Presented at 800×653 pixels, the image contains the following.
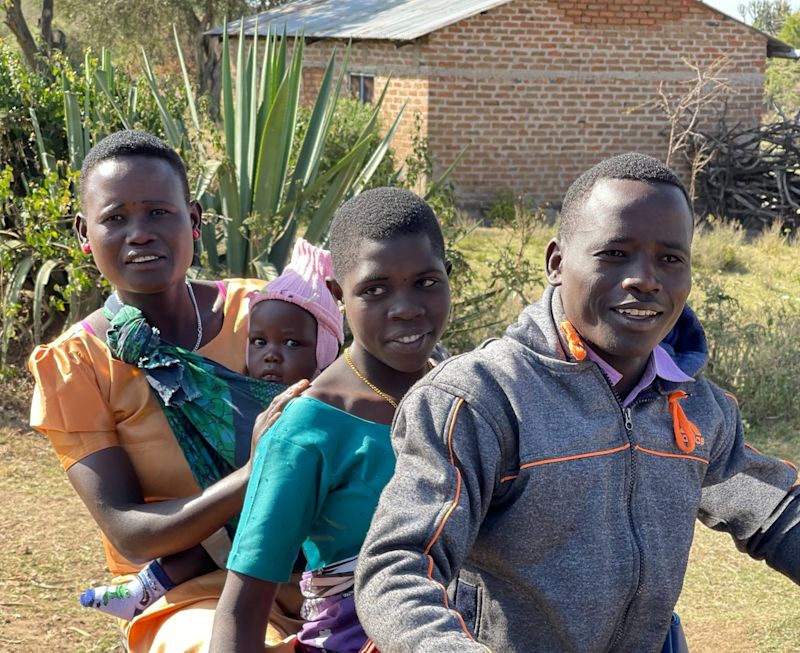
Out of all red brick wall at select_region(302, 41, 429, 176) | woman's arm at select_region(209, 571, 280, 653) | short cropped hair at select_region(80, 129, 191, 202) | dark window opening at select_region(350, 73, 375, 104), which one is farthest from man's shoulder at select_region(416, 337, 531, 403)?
dark window opening at select_region(350, 73, 375, 104)

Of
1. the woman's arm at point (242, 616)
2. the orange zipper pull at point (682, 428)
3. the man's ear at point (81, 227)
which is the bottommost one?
the woman's arm at point (242, 616)

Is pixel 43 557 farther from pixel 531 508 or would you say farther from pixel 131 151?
pixel 531 508

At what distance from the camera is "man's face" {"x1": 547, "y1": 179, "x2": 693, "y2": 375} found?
1804 mm

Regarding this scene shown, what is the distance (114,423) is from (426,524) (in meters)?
1.29

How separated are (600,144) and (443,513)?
14.1m

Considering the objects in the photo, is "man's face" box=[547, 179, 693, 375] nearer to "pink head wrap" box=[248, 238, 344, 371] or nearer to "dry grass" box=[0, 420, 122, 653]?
"pink head wrap" box=[248, 238, 344, 371]

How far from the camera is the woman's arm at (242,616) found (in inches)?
77.3

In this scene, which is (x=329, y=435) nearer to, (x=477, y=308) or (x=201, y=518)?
(x=201, y=518)

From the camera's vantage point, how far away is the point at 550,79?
48.5 feet

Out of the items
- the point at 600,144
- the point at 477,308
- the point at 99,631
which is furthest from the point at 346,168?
the point at 600,144

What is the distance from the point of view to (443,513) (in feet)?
5.39

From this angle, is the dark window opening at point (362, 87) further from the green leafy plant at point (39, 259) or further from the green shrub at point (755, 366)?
the green leafy plant at point (39, 259)

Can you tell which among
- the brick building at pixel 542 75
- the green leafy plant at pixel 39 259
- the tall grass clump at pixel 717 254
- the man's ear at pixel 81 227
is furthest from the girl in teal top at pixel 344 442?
the brick building at pixel 542 75

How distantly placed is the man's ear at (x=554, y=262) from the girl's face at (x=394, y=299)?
0.86ft
